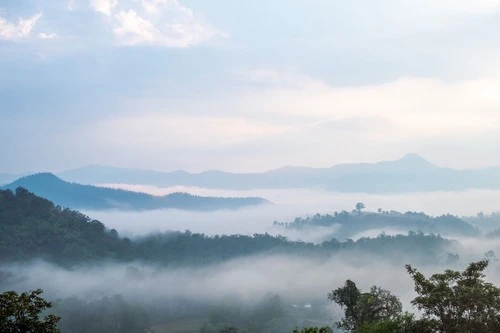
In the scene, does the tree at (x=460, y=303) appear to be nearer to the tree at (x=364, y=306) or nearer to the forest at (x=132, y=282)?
the tree at (x=364, y=306)

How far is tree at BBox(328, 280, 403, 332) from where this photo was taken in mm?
43906

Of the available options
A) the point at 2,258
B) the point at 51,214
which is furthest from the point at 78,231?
the point at 2,258

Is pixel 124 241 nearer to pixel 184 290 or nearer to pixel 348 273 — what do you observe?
pixel 184 290

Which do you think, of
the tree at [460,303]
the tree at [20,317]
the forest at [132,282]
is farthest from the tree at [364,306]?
the forest at [132,282]

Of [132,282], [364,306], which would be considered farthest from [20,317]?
[132,282]

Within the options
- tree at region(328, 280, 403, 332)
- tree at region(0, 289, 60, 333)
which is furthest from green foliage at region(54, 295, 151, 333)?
tree at region(0, 289, 60, 333)

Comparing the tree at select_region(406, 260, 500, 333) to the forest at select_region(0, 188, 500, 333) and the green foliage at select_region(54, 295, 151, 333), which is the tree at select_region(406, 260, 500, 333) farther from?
the green foliage at select_region(54, 295, 151, 333)

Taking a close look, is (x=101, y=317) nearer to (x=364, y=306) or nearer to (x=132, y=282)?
(x=132, y=282)

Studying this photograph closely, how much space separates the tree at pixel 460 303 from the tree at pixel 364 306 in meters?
12.9

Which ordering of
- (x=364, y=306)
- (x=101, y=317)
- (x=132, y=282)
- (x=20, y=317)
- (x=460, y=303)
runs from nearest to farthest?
(x=20, y=317) → (x=460, y=303) → (x=364, y=306) → (x=101, y=317) → (x=132, y=282)

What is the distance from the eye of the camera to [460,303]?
28.0m

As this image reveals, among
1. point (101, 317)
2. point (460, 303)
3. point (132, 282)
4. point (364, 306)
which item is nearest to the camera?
point (460, 303)

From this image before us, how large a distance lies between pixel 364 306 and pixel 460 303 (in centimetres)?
1684

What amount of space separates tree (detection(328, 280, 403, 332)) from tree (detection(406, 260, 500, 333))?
12.9 meters
